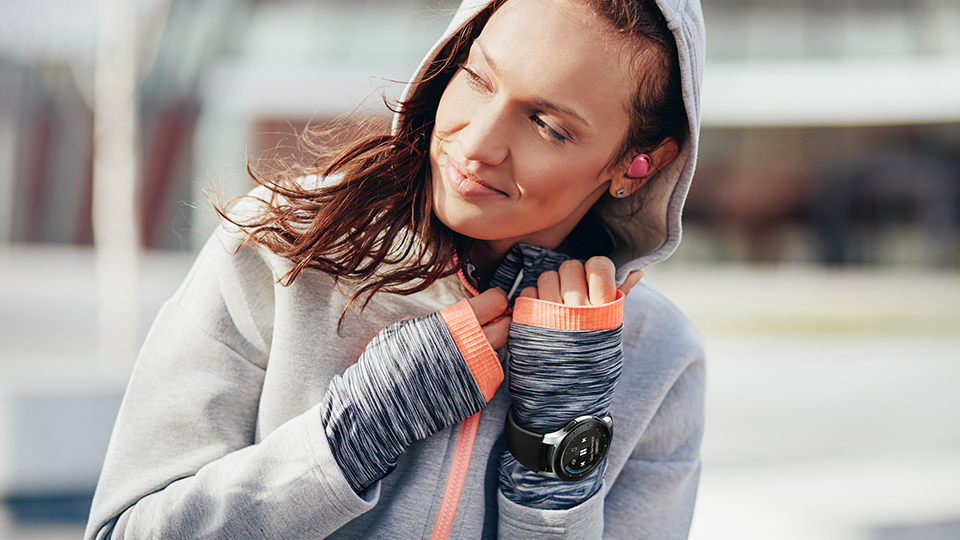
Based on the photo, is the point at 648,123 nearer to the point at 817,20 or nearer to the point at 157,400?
the point at 157,400

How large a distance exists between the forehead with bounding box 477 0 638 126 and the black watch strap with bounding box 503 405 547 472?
1.69 feet

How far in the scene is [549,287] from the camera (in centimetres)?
112

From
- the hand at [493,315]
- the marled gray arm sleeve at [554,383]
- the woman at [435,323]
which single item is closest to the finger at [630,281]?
the woman at [435,323]

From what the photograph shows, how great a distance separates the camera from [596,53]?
1031 millimetres

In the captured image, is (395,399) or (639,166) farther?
(639,166)

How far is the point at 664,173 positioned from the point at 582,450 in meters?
0.57

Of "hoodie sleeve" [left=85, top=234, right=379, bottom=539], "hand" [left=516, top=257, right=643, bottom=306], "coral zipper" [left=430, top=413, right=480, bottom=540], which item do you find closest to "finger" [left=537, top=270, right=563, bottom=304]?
"hand" [left=516, top=257, right=643, bottom=306]

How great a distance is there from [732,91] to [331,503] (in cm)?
1532

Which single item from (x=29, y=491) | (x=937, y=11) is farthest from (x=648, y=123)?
(x=937, y=11)

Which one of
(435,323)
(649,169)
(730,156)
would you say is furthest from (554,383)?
(730,156)

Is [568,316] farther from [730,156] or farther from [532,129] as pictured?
[730,156]

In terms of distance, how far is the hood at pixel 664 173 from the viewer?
3.62ft

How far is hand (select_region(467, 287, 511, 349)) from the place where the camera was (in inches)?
42.6

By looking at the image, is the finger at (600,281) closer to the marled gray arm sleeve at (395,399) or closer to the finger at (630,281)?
the finger at (630,281)
